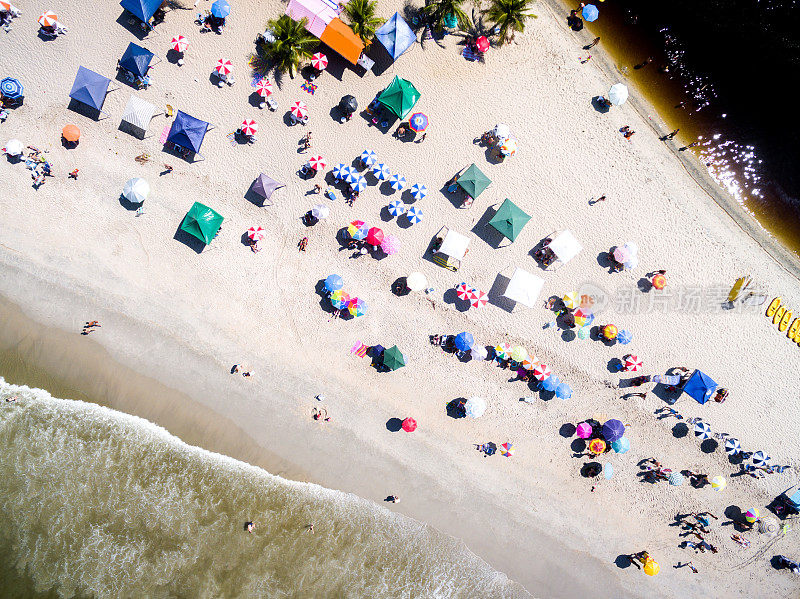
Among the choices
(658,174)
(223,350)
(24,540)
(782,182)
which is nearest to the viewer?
(24,540)

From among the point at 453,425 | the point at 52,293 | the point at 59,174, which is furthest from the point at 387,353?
the point at 59,174

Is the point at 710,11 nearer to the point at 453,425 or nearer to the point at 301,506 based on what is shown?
the point at 453,425

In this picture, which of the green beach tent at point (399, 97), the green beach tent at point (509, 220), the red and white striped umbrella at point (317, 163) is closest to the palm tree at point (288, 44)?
the green beach tent at point (399, 97)

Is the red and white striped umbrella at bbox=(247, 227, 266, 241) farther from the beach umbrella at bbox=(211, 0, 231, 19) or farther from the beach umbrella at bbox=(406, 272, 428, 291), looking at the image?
the beach umbrella at bbox=(211, 0, 231, 19)

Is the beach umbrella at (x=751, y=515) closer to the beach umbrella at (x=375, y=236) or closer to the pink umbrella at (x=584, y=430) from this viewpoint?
the pink umbrella at (x=584, y=430)

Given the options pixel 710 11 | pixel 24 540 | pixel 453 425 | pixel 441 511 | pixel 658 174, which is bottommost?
pixel 24 540

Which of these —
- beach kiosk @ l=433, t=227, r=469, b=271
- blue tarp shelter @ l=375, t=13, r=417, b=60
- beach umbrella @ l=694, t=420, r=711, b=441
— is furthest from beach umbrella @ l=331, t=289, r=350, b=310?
beach umbrella @ l=694, t=420, r=711, b=441
